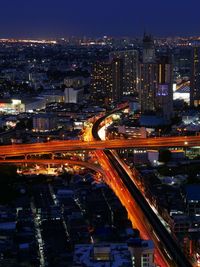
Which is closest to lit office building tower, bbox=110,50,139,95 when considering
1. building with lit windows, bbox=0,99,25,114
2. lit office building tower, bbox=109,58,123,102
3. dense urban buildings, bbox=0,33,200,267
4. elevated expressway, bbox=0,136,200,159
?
dense urban buildings, bbox=0,33,200,267

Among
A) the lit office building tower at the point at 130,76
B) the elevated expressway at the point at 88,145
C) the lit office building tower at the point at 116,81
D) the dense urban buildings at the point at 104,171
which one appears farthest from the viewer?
the lit office building tower at the point at 130,76

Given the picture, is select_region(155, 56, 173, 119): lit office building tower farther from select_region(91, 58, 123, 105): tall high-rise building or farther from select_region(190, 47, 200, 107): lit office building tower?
select_region(91, 58, 123, 105): tall high-rise building

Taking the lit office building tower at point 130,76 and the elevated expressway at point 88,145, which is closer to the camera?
the elevated expressway at point 88,145

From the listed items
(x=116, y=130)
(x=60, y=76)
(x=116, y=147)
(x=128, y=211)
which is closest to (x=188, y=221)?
(x=128, y=211)

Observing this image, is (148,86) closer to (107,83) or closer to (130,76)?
(107,83)

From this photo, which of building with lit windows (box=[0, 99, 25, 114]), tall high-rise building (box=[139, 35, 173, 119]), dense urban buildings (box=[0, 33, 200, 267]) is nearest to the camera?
dense urban buildings (box=[0, 33, 200, 267])

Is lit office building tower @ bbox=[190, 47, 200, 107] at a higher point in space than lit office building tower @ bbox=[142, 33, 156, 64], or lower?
lower

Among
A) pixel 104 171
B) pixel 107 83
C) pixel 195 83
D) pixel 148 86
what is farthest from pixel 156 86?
pixel 104 171

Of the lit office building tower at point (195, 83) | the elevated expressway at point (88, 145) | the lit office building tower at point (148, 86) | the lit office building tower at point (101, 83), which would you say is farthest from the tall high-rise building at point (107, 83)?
the elevated expressway at point (88, 145)

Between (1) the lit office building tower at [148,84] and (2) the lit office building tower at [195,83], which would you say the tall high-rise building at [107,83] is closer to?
(1) the lit office building tower at [148,84]
